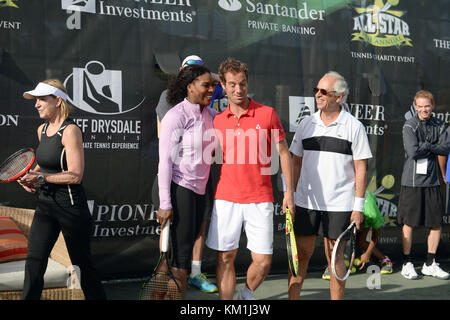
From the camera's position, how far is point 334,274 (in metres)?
4.37

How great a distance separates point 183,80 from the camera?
4391mm

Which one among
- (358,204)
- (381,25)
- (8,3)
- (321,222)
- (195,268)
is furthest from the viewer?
(381,25)

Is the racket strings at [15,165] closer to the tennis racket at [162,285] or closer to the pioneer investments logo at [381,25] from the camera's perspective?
the tennis racket at [162,285]

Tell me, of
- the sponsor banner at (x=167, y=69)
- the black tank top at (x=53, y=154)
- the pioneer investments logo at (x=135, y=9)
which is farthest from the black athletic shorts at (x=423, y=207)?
the black tank top at (x=53, y=154)

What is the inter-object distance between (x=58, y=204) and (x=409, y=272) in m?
4.05

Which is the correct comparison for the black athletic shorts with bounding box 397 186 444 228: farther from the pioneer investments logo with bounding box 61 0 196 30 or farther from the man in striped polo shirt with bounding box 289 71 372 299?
the pioneer investments logo with bounding box 61 0 196 30

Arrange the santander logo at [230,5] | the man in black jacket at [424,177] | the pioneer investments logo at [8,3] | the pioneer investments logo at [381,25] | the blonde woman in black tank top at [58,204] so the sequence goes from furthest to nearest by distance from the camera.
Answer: the pioneer investments logo at [381,25] → the man in black jacket at [424,177] → the santander logo at [230,5] → the pioneer investments logo at [8,3] → the blonde woman in black tank top at [58,204]

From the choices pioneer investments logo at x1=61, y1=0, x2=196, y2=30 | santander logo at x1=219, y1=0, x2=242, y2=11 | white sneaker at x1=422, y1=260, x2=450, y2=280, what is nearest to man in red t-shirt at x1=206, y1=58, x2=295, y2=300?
pioneer investments logo at x1=61, y1=0, x2=196, y2=30

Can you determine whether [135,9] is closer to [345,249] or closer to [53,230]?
[53,230]

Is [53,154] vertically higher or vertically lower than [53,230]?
higher

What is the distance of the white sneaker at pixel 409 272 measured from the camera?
252 inches

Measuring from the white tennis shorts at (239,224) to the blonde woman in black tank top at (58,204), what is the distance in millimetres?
913

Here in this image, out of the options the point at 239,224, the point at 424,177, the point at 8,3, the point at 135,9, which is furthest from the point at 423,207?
the point at 8,3
